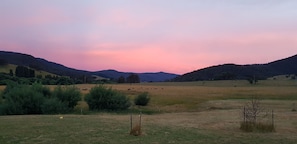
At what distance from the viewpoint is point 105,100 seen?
5797cm

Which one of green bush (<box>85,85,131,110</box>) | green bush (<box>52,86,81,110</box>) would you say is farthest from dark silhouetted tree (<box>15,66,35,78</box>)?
green bush (<box>52,86,81,110</box>)

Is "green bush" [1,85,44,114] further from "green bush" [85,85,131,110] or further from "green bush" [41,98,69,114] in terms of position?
"green bush" [85,85,131,110]

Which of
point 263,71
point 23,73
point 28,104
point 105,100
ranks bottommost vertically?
point 28,104

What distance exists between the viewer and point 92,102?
191ft

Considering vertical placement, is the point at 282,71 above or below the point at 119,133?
above

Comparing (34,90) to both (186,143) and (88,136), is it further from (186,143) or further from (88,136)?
(186,143)

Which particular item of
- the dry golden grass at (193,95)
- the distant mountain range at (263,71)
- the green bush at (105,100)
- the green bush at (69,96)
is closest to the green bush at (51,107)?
the green bush at (69,96)

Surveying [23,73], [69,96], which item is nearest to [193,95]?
[69,96]

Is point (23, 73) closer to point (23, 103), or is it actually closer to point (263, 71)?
point (23, 103)

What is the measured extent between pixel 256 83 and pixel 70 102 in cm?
10365

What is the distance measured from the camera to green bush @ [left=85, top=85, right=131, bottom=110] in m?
57.7

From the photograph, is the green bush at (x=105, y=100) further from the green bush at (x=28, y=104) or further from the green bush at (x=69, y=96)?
the green bush at (x=28, y=104)

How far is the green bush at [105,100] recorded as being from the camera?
57.7 meters

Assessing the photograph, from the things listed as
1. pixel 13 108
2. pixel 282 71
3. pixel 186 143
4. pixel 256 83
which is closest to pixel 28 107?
pixel 13 108
